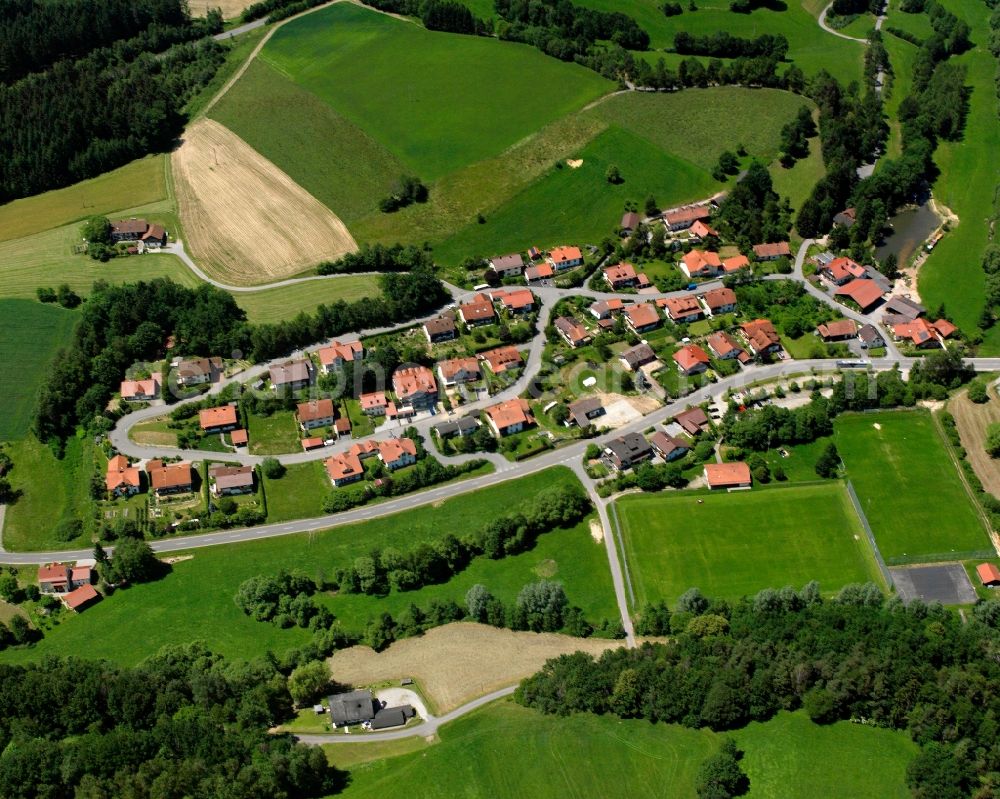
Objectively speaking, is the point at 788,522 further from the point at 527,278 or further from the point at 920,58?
the point at 920,58

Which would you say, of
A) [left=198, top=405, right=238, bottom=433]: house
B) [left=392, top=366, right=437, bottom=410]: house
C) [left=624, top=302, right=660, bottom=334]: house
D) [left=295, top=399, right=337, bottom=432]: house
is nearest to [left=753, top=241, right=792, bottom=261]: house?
[left=624, top=302, right=660, bottom=334]: house

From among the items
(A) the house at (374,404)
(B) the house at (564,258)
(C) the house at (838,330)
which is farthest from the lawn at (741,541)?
(B) the house at (564,258)

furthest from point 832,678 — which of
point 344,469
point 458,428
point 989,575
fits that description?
point 344,469

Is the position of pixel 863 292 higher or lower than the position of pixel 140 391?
lower

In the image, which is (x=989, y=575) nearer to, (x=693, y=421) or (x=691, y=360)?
(x=693, y=421)

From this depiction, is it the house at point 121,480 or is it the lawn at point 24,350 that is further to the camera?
the lawn at point 24,350

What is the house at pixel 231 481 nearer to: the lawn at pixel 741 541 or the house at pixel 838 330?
the lawn at pixel 741 541

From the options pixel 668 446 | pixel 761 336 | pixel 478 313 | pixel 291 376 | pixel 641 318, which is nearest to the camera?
pixel 668 446
